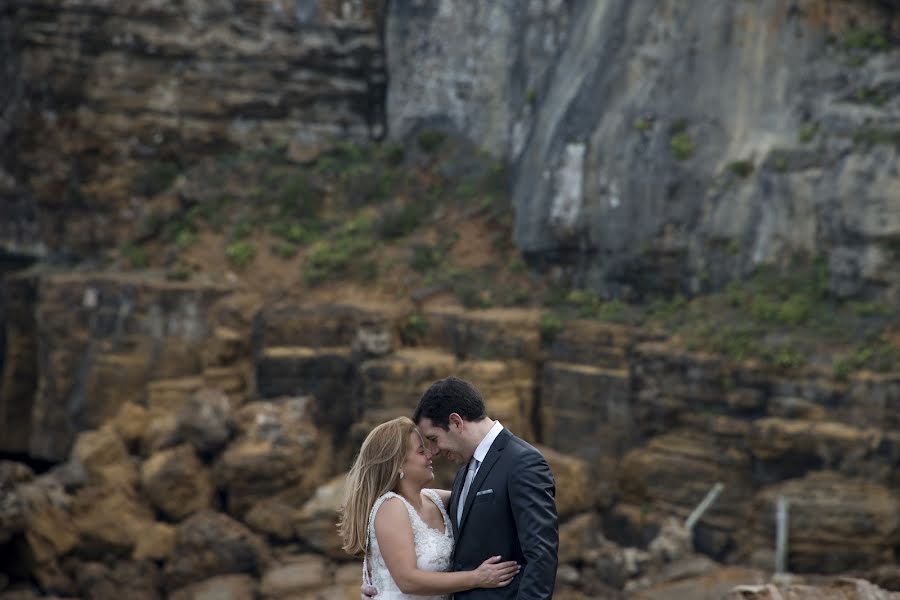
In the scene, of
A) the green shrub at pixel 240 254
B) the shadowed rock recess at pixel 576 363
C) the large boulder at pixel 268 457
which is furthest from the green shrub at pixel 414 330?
the green shrub at pixel 240 254

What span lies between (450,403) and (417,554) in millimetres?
754

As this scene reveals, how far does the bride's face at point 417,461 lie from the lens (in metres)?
5.50

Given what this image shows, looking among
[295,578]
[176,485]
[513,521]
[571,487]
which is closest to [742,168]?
[571,487]

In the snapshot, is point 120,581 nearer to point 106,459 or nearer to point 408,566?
point 106,459

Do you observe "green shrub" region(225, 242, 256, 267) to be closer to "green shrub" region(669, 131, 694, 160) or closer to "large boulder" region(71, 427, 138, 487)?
"large boulder" region(71, 427, 138, 487)

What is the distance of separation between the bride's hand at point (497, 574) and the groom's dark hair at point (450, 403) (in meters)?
0.67

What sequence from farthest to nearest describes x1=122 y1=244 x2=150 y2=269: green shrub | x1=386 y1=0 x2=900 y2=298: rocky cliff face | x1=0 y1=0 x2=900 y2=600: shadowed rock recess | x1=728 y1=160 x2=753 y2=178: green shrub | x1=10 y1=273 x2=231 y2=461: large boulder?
x1=122 y1=244 x2=150 y2=269: green shrub, x1=10 y1=273 x2=231 y2=461: large boulder, x1=728 y1=160 x2=753 y2=178: green shrub, x1=386 y1=0 x2=900 y2=298: rocky cliff face, x1=0 y1=0 x2=900 y2=600: shadowed rock recess

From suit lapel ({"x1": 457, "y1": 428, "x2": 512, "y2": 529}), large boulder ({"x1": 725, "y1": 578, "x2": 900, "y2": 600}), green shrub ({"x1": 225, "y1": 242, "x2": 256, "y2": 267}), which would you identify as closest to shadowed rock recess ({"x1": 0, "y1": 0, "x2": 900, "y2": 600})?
green shrub ({"x1": 225, "y1": 242, "x2": 256, "y2": 267})

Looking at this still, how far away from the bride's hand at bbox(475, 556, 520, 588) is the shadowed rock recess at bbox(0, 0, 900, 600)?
31.9ft

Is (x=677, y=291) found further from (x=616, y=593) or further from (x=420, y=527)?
(x=420, y=527)

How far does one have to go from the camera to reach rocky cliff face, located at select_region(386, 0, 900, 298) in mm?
17609

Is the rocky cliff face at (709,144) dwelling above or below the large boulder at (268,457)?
above

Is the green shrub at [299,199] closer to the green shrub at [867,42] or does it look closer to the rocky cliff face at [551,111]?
the rocky cliff face at [551,111]

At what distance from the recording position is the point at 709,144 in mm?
19422
